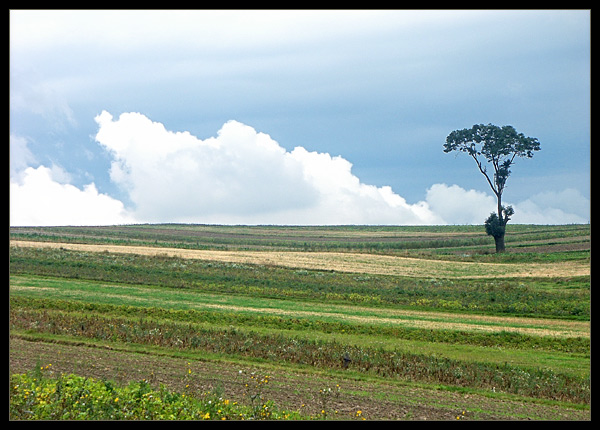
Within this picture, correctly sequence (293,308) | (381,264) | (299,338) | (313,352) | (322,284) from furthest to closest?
1. (381,264)
2. (322,284)
3. (293,308)
4. (299,338)
5. (313,352)

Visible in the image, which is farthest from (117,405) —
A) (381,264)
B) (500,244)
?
(500,244)

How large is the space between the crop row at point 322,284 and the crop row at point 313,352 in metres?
13.5

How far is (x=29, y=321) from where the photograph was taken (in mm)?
20062

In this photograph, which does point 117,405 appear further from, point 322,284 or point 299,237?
point 299,237

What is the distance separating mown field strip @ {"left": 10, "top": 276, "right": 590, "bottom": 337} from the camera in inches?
981

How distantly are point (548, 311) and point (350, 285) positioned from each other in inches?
520

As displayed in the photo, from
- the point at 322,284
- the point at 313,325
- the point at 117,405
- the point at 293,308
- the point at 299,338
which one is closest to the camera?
the point at 117,405

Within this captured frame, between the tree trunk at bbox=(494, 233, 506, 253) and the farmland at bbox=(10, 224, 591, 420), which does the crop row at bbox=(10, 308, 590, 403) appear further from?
the tree trunk at bbox=(494, 233, 506, 253)

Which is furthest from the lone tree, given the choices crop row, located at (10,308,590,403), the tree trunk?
crop row, located at (10,308,590,403)

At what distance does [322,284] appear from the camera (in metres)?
39.6

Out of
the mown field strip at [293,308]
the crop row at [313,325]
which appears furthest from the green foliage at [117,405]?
the mown field strip at [293,308]

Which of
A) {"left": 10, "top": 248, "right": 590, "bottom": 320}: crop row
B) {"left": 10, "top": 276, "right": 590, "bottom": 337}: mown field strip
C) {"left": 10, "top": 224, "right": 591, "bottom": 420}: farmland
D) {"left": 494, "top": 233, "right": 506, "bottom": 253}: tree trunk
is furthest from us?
{"left": 494, "top": 233, "right": 506, "bottom": 253}: tree trunk

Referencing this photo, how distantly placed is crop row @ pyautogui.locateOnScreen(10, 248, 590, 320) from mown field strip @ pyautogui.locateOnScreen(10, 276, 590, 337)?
7.80 ft

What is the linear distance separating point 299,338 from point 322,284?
1973 cm
